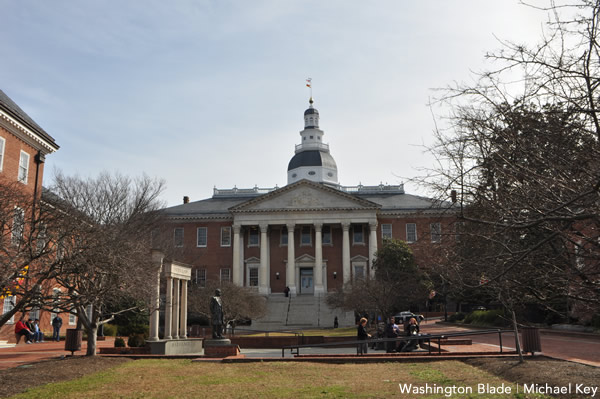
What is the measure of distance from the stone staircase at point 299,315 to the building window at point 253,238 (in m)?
9.70

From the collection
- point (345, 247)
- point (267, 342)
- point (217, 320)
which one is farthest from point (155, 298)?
point (345, 247)

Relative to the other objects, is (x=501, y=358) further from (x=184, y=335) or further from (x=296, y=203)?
(x=296, y=203)

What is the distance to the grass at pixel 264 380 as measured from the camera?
36.0ft

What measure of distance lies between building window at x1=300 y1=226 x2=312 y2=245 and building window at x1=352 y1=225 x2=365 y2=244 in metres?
5.11

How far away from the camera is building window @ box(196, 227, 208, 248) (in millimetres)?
66188

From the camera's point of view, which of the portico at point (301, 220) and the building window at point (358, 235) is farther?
the building window at point (358, 235)

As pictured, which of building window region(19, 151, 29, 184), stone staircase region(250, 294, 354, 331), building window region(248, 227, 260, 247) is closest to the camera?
building window region(19, 151, 29, 184)

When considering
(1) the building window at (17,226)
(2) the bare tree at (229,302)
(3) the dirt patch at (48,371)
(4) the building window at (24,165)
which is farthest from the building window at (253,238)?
(1) the building window at (17,226)

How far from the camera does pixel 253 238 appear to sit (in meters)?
65.9

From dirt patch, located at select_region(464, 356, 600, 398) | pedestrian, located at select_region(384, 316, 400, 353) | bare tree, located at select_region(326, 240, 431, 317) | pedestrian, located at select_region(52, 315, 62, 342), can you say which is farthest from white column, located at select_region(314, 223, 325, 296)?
dirt patch, located at select_region(464, 356, 600, 398)

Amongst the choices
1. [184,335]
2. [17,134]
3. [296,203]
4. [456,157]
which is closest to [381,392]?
[456,157]

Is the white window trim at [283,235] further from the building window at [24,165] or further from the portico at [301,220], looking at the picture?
the building window at [24,165]

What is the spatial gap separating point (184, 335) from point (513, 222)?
20287 mm

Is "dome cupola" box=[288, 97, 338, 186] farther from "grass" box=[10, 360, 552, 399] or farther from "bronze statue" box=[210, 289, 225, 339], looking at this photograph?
"grass" box=[10, 360, 552, 399]
